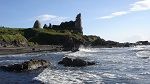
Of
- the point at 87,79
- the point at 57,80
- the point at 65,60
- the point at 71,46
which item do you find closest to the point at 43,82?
the point at 57,80

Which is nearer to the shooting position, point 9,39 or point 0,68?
point 0,68

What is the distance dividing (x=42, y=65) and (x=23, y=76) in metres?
14.0

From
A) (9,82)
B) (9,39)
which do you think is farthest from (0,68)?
(9,39)

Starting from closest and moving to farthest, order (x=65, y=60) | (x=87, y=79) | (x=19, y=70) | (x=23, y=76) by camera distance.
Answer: (x=87, y=79), (x=23, y=76), (x=19, y=70), (x=65, y=60)

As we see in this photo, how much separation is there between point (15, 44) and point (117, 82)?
12808 centimetres

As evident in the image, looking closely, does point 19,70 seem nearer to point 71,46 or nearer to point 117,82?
point 117,82

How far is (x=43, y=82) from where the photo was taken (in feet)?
127

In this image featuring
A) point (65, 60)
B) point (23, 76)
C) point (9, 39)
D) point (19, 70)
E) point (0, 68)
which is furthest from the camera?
point (9, 39)

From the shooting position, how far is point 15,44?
162625mm

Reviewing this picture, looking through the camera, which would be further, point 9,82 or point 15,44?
point 15,44

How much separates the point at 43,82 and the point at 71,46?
116108 mm

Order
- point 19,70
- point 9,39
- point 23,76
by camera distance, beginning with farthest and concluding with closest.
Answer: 1. point 9,39
2. point 19,70
3. point 23,76

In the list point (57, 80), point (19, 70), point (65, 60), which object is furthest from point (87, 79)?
point (65, 60)

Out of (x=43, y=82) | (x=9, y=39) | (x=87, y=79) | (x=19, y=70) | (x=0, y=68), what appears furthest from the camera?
(x=9, y=39)
